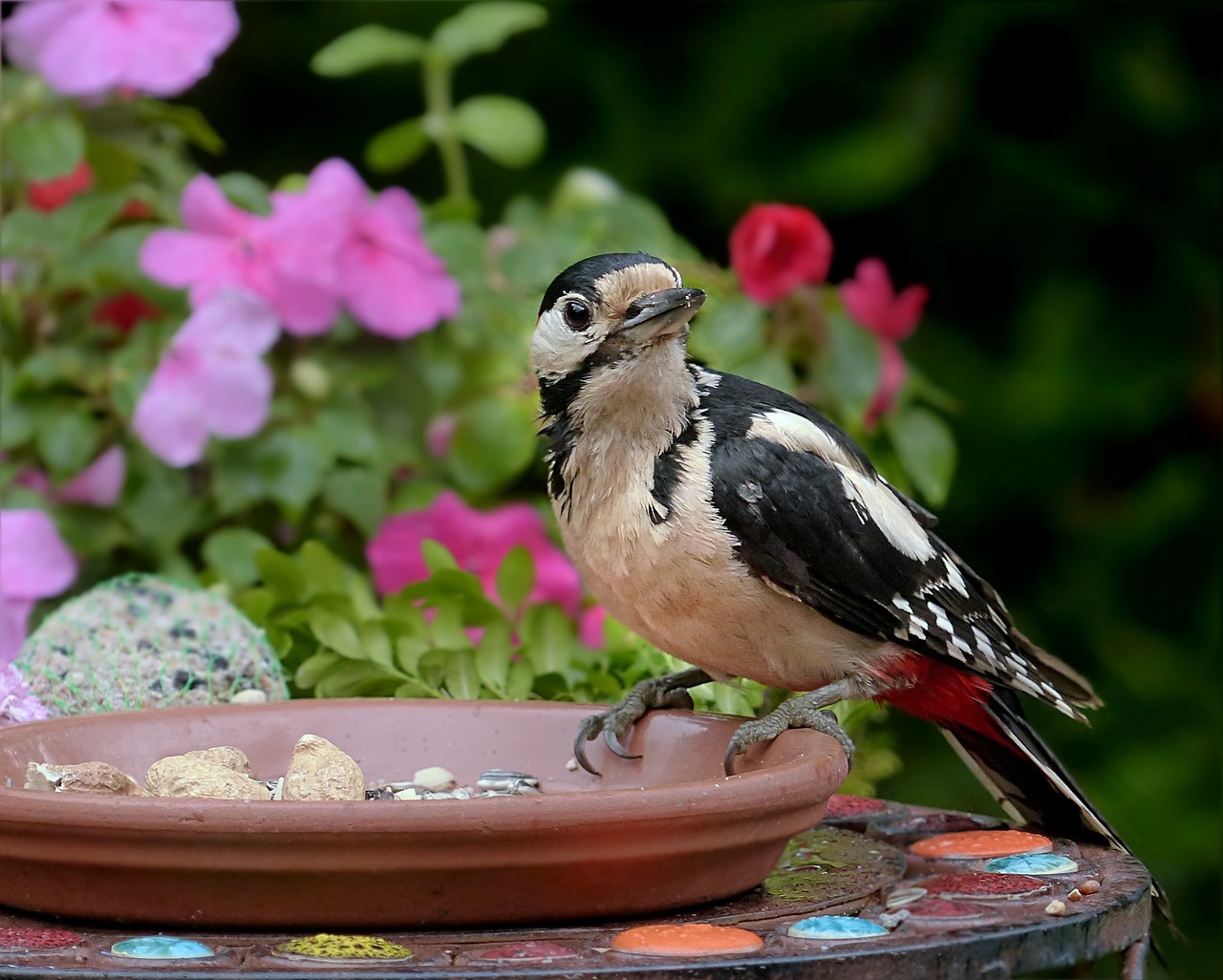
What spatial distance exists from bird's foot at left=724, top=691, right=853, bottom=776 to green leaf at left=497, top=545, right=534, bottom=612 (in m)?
0.52

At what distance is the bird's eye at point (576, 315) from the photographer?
1821 millimetres

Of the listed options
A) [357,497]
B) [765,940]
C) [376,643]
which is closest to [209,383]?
[357,497]

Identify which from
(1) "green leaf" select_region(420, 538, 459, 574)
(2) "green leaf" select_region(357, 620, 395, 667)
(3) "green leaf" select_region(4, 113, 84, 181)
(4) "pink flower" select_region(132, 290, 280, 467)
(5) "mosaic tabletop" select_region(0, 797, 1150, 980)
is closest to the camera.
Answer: (5) "mosaic tabletop" select_region(0, 797, 1150, 980)

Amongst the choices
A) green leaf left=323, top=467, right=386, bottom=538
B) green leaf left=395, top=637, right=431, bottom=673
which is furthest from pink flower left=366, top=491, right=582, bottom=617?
green leaf left=395, top=637, right=431, bottom=673

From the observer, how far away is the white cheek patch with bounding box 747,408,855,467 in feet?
6.06

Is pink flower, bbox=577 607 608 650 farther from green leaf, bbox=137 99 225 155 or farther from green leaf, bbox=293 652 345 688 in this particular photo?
green leaf, bbox=137 99 225 155

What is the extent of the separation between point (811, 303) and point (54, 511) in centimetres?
123

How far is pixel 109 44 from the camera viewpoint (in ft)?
8.29

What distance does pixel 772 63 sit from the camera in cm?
358

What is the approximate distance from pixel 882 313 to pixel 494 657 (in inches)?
38.9

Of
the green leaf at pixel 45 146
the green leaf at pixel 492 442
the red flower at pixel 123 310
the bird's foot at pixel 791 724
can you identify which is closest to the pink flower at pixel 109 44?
the green leaf at pixel 45 146

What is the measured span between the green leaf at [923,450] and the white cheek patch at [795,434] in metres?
0.71

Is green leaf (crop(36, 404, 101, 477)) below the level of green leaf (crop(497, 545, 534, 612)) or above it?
above

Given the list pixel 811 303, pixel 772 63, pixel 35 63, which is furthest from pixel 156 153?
pixel 772 63
